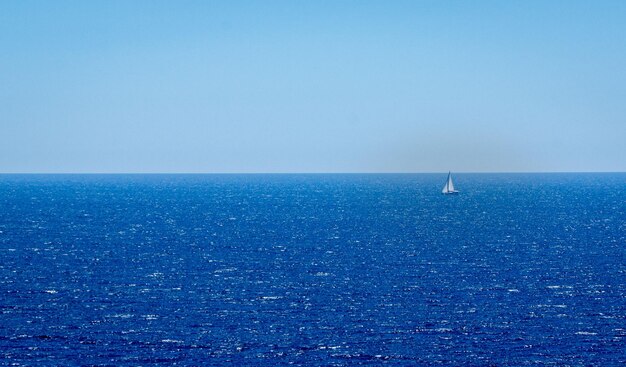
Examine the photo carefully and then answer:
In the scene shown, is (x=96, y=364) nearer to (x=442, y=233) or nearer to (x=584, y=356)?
(x=584, y=356)

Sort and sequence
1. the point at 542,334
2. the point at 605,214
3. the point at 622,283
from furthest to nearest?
the point at 605,214, the point at 622,283, the point at 542,334

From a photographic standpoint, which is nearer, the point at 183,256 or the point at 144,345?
the point at 144,345

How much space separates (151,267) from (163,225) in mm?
66110

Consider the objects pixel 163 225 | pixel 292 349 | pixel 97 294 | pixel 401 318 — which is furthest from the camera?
pixel 163 225

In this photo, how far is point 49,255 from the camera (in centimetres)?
10281

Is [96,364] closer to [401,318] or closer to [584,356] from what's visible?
→ [401,318]

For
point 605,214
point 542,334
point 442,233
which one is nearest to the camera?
point 542,334

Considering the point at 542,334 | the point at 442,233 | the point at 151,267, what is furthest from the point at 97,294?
the point at 442,233

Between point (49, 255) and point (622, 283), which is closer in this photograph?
point (622, 283)

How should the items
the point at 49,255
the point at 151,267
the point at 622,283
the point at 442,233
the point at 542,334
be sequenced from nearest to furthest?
the point at 542,334
the point at 622,283
the point at 151,267
the point at 49,255
the point at 442,233

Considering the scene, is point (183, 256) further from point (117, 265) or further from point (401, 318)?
point (401, 318)

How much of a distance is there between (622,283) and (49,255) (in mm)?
75835

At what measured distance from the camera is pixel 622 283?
3216 inches

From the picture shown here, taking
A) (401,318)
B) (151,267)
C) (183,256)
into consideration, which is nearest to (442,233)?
(183,256)
